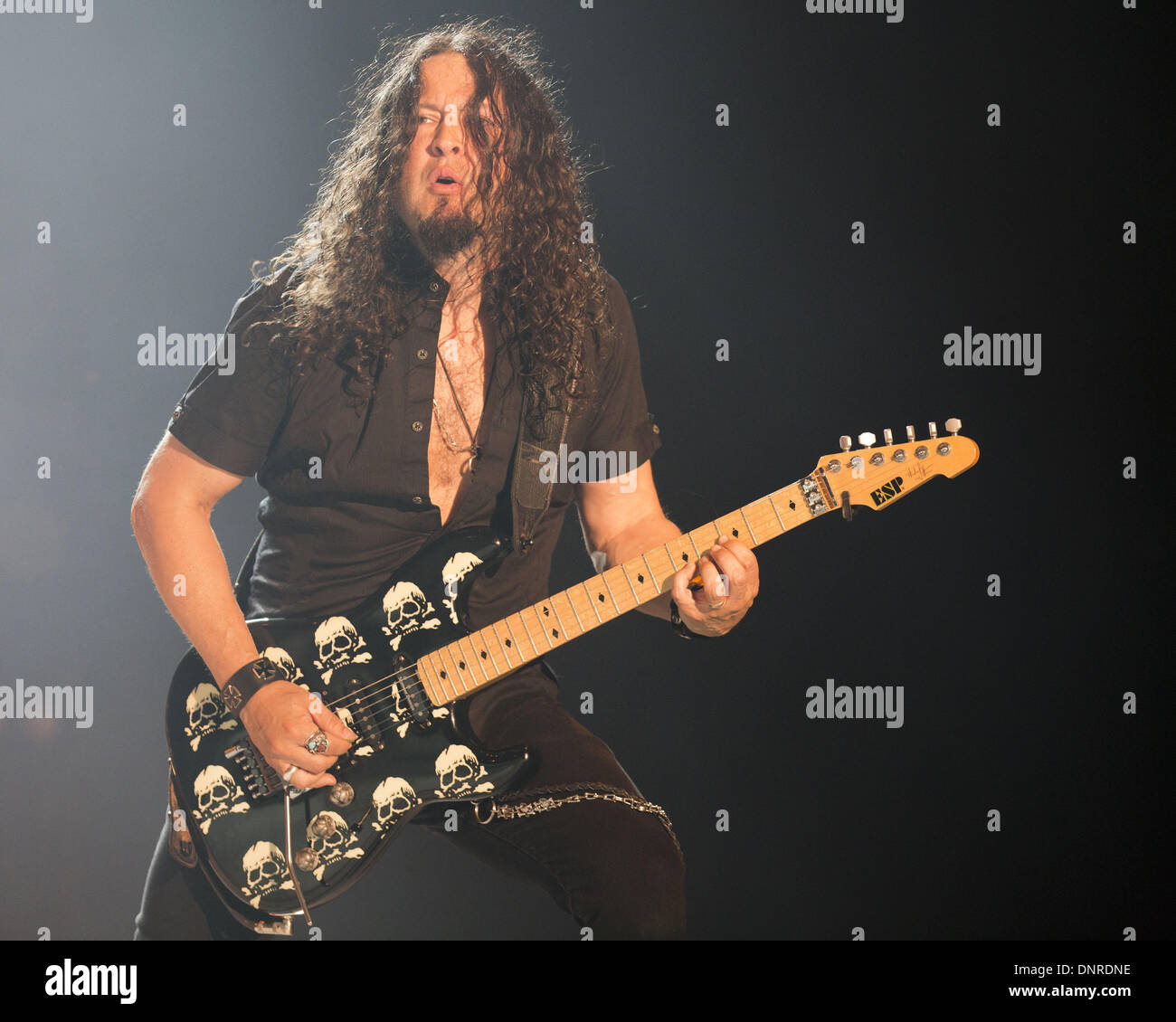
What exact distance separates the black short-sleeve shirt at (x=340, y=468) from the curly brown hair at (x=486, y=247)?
0.06 metres

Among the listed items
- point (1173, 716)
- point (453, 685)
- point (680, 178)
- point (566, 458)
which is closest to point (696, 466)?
point (566, 458)

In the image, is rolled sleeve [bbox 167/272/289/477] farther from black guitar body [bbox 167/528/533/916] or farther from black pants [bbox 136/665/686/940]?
black pants [bbox 136/665/686/940]

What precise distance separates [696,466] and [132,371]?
1.61 m

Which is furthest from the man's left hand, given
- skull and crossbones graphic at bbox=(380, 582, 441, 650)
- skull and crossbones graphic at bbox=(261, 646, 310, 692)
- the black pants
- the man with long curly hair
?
skull and crossbones graphic at bbox=(261, 646, 310, 692)

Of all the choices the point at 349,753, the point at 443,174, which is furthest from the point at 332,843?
the point at 443,174

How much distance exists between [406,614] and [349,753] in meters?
0.30

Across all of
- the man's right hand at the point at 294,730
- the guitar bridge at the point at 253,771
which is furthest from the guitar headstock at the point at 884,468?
the guitar bridge at the point at 253,771

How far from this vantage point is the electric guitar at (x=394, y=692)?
6.42 feet

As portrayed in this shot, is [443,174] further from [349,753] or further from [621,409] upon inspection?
[349,753]

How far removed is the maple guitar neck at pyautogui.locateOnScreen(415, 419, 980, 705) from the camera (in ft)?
6.45

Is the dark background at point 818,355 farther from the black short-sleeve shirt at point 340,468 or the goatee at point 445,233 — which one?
the black short-sleeve shirt at point 340,468
